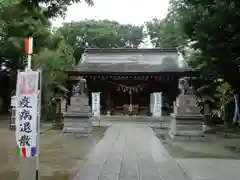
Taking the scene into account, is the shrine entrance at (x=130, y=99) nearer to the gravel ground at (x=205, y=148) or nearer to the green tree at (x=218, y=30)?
the green tree at (x=218, y=30)

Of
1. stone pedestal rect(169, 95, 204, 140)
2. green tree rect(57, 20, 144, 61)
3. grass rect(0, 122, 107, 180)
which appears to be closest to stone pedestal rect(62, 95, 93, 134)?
grass rect(0, 122, 107, 180)

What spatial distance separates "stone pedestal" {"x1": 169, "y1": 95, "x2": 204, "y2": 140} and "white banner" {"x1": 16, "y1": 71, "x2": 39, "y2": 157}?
331 inches

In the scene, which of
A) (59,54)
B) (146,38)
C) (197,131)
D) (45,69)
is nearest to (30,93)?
(197,131)

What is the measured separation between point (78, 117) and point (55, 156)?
542 centimetres

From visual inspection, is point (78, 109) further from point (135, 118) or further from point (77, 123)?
point (135, 118)

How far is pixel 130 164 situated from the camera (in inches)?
331

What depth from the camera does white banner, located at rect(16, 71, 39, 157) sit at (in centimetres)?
607

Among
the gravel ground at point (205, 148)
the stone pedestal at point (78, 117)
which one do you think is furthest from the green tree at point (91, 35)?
the gravel ground at point (205, 148)

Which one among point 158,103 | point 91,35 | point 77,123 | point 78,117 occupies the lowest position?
point 77,123

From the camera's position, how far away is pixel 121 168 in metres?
7.89

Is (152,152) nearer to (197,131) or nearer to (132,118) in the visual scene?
(197,131)

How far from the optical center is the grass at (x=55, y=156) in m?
7.35

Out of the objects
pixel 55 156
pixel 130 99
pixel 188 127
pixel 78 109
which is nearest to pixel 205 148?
pixel 188 127

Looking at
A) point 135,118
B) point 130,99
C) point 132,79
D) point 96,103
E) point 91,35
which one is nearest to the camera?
point 96,103
